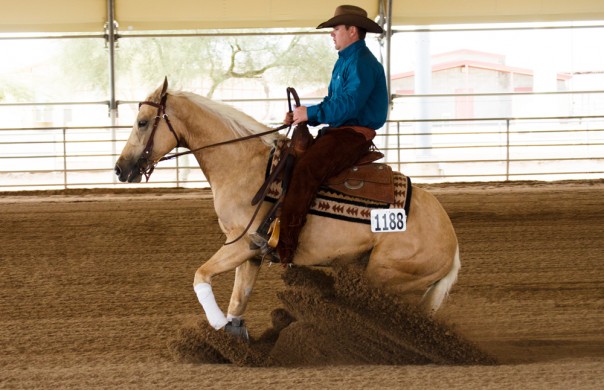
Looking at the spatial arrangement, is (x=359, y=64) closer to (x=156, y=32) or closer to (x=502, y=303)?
(x=502, y=303)

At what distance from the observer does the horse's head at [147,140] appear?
420 cm

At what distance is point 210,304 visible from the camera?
409 centimetres

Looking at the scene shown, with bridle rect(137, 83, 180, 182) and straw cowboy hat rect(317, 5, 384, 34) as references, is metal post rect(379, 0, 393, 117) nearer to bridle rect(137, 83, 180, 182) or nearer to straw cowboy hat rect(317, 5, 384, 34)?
straw cowboy hat rect(317, 5, 384, 34)

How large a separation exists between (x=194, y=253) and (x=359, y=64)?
312cm

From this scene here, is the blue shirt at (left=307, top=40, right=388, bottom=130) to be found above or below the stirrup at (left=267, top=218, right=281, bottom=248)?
above

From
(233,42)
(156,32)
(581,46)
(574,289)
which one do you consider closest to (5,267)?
(574,289)

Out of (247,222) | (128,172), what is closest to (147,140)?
(128,172)

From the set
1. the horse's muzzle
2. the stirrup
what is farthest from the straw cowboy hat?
the horse's muzzle

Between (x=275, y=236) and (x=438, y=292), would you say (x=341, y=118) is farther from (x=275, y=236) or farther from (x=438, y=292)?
(x=438, y=292)

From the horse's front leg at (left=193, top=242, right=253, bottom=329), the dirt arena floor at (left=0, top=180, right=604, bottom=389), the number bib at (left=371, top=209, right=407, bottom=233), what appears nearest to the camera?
the dirt arena floor at (left=0, top=180, right=604, bottom=389)

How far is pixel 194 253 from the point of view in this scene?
6801 millimetres

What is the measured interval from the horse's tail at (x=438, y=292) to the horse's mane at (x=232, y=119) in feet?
3.62

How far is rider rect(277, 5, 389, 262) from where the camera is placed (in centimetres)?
409

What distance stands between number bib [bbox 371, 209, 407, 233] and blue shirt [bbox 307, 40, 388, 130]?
1.49 feet
